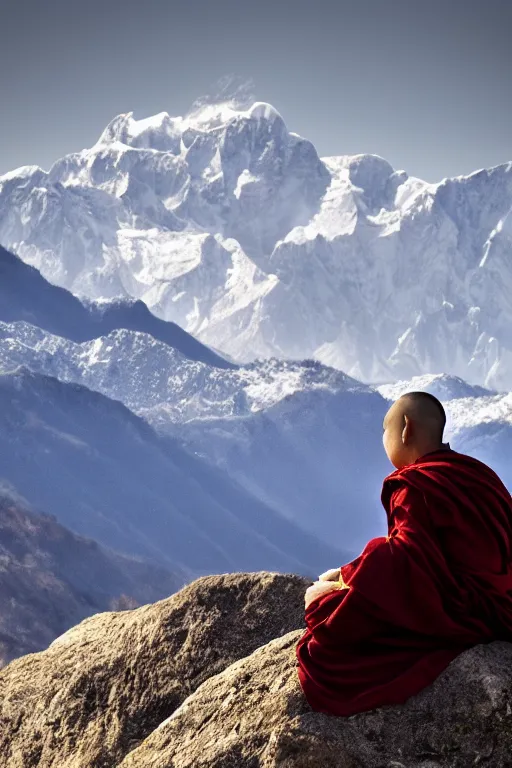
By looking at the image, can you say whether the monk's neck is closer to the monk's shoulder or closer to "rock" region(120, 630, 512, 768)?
the monk's shoulder

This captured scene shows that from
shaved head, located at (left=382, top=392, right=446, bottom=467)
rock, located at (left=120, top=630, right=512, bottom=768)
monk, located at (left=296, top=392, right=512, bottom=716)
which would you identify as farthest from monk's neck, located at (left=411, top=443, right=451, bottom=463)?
rock, located at (left=120, top=630, right=512, bottom=768)

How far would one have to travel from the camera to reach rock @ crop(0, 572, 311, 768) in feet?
26.8

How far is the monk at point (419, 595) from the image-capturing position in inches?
228

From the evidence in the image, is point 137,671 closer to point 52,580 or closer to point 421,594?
point 421,594

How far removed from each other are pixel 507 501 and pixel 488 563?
0.44 m

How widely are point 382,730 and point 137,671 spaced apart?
329 cm

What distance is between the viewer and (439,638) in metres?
5.92

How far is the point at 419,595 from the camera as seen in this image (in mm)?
5734

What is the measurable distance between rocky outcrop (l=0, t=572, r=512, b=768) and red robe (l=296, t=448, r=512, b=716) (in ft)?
0.46

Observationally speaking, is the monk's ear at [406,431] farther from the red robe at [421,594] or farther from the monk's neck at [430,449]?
the red robe at [421,594]

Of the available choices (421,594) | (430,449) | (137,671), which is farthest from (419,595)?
(137,671)

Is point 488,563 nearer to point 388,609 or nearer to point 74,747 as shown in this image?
point 388,609

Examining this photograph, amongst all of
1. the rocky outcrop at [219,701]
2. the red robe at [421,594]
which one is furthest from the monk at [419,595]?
the rocky outcrop at [219,701]

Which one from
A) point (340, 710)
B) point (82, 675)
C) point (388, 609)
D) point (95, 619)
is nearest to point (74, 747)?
point (82, 675)
